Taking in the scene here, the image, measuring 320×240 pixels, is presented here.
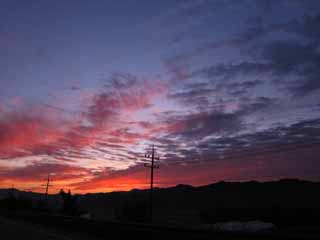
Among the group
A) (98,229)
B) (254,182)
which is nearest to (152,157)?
(98,229)

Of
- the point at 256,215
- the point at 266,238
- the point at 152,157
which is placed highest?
the point at 152,157

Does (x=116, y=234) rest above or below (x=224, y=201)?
below

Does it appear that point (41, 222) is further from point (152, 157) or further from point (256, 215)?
point (256, 215)

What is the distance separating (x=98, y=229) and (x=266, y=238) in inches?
387

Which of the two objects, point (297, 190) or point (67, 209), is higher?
point (297, 190)

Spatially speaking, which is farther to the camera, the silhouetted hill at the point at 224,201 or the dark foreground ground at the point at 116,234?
the silhouetted hill at the point at 224,201

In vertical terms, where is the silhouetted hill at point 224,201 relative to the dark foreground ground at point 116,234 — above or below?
above

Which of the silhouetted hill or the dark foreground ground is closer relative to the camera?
the dark foreground ground

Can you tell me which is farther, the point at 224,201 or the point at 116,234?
the point at 224,201

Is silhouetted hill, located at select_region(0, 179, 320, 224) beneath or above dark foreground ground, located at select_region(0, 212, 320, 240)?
above

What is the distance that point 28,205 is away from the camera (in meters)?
92.9

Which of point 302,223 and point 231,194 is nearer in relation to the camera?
point 302,223

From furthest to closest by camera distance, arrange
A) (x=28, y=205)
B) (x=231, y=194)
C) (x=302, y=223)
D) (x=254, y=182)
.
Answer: (x=254, y=182), (x=231, y=194), (x=28, y=205), (x=302, y=223)

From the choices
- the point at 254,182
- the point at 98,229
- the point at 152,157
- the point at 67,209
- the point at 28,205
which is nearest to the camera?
the point at 98,229
